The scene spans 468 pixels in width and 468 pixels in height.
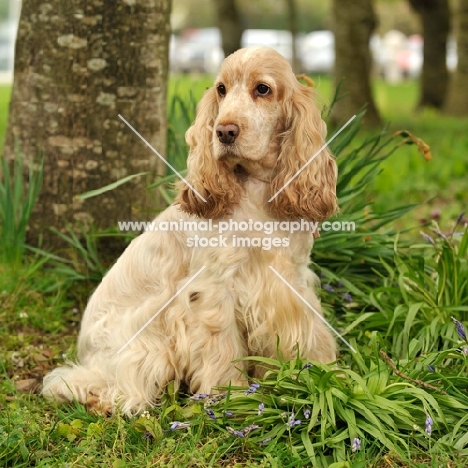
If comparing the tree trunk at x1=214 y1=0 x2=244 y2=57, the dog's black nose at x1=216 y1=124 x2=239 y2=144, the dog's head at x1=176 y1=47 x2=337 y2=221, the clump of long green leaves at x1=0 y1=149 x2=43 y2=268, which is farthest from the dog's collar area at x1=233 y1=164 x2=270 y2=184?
the tree trunk at x1=214 y1=0 x2=244 y2=57

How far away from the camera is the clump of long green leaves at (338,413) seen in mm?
2965

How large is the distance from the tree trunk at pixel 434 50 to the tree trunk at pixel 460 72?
53.4 inches

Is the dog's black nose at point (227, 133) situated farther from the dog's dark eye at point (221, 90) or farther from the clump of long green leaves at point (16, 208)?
the clump of long green leaves at point (16, 208)

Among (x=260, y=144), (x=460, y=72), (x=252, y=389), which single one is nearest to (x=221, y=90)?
(x=260, y=144)

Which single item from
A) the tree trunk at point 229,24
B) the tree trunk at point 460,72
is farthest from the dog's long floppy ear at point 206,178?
the tree trunk at point 460,72

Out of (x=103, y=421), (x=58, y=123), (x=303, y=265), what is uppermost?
(x=58, y=123)

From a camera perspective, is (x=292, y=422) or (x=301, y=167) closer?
(x=292, y=422)

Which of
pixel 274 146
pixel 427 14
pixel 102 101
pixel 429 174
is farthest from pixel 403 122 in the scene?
pixel 274 146

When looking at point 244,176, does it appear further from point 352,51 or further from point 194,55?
point 194,55

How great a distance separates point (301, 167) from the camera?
10.9ft

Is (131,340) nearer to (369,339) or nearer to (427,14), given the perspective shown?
(369,339)

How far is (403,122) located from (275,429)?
10700 millimetres

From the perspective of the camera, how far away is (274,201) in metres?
3.36

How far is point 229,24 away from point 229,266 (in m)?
11.0
